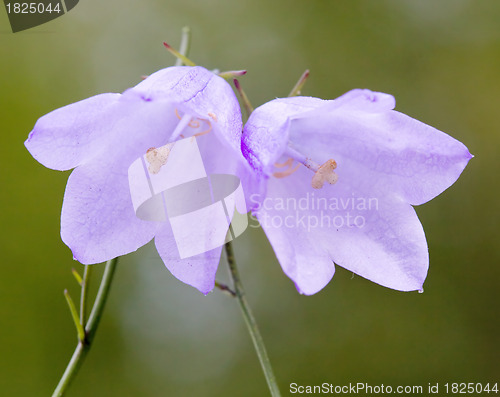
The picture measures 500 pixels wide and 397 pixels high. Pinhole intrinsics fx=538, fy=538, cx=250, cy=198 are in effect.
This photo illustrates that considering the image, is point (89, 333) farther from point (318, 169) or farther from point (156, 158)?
point (318, 169)

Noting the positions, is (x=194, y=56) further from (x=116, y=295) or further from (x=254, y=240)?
(x=116, y=295)

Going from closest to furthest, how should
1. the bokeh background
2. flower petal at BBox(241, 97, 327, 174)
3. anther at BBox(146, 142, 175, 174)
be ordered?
flower petal at BBox(241, 97, 327, 174)
anther at BBox(146, 142, 175, 174)
the bokeh background

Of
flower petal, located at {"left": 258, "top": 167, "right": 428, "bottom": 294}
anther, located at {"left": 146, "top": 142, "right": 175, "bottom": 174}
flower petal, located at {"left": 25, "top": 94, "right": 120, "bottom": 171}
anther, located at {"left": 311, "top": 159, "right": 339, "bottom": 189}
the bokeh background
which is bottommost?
the bokeh background

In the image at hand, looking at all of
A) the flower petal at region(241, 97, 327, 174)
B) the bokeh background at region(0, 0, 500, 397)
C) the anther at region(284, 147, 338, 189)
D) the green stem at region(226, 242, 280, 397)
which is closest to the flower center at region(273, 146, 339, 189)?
the anther at region(284, 147, 338, 189)

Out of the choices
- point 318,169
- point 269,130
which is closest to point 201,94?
point 269,130

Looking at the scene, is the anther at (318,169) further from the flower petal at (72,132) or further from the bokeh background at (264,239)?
the bokeh background at (264,239)

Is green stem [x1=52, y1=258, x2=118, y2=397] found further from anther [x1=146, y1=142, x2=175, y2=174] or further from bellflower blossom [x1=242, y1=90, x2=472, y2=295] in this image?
bellflower blossom [x1=242, y1=90, x2=472, y2=295]

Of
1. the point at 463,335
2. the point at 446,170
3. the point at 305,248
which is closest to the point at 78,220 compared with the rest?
the point at 305,248
